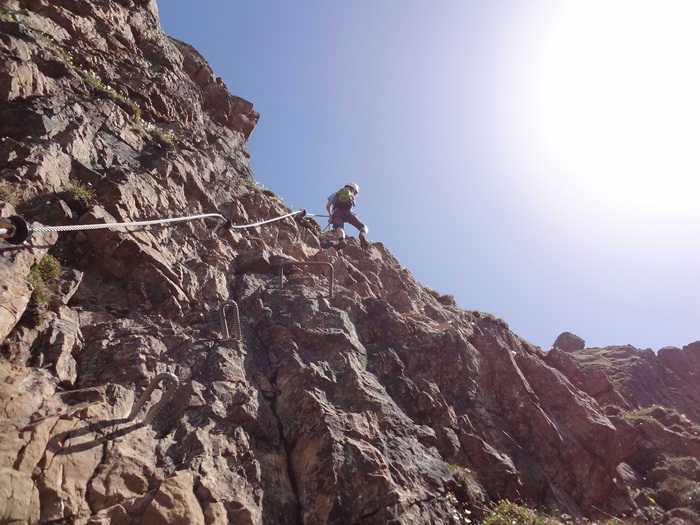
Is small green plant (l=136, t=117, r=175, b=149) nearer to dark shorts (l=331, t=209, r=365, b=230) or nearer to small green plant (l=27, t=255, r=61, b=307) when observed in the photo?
dark shorts (l=331, t=209, r=365, b=230)

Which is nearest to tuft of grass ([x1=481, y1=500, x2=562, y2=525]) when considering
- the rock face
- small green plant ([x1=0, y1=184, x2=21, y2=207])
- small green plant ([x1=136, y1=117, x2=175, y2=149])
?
the rock face

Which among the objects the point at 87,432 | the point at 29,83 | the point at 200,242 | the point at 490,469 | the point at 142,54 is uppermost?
the point at 142,54

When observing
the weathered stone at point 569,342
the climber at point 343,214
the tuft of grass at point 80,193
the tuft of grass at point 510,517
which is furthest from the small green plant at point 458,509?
the weathered stone at point 569,342

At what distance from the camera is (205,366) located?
7230 millimetres

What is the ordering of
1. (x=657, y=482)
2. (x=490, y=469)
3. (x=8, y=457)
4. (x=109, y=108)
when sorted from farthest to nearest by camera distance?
(x=657, y=482)
(x=109, y=108)
(x=490, y=469)
(x=8, y=457)

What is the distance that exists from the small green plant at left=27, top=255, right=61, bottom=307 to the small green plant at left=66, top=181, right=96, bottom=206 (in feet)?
4.55

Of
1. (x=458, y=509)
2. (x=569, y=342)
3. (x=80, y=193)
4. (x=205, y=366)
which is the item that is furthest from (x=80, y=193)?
(x=569, y=342)

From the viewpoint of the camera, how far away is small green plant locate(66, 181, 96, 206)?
7.92m

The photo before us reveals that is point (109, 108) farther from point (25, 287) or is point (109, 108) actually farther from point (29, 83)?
point (25, 287)

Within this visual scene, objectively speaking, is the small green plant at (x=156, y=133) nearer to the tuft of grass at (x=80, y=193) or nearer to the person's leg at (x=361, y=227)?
the tuft of grass at (x=80, y=193)

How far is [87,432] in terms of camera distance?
16.6 feet

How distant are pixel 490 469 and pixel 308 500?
→ 4076mm

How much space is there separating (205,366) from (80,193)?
3852 mm

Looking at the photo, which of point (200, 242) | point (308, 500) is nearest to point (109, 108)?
point (200, 242)
